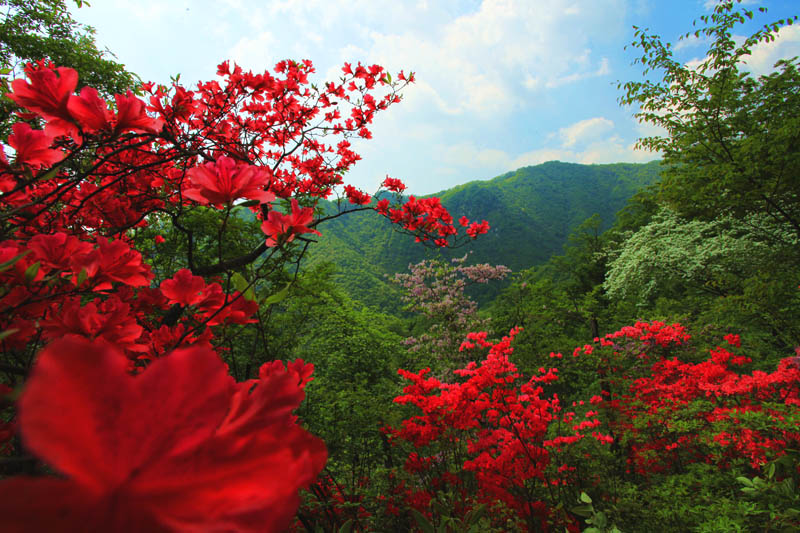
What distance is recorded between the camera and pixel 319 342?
6.82 meters

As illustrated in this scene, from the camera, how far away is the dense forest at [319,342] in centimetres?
21

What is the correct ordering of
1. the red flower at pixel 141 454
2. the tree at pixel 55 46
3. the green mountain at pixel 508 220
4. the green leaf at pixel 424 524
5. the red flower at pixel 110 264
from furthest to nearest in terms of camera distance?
the green mountain at pixel 508 220 < the tree at pixel 55 46 < the green leaf at pixel 424 524 < the red flower at pixel 110 264 < the red flower at pixel 141 454

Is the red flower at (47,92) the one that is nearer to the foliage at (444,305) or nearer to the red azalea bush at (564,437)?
the red azalea bush at (564,437)

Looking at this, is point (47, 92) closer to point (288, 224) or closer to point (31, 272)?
point (31, 272)

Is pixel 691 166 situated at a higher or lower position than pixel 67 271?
higher

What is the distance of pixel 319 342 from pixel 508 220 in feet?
162

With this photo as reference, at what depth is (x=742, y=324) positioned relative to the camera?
5.27 m

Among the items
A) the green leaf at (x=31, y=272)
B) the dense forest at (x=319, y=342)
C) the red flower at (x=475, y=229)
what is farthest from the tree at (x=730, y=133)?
the green leaf at (x=31, y=272)

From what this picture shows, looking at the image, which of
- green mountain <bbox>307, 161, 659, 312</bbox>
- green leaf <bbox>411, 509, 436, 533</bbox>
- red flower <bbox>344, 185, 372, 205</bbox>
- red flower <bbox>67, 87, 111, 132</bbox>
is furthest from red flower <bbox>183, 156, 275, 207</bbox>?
green mountain <bbox>307, 161, 659, 312</bbox>

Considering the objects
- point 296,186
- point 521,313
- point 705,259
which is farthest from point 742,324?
point 296,186

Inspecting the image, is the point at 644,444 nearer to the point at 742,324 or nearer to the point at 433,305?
the point at 742,324

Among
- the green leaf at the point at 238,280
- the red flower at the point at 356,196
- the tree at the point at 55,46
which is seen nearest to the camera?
the green leaf at the point at 238,280

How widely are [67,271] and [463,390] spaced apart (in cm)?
315

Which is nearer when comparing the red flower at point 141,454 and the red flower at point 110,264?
the red flower at point 141,454
